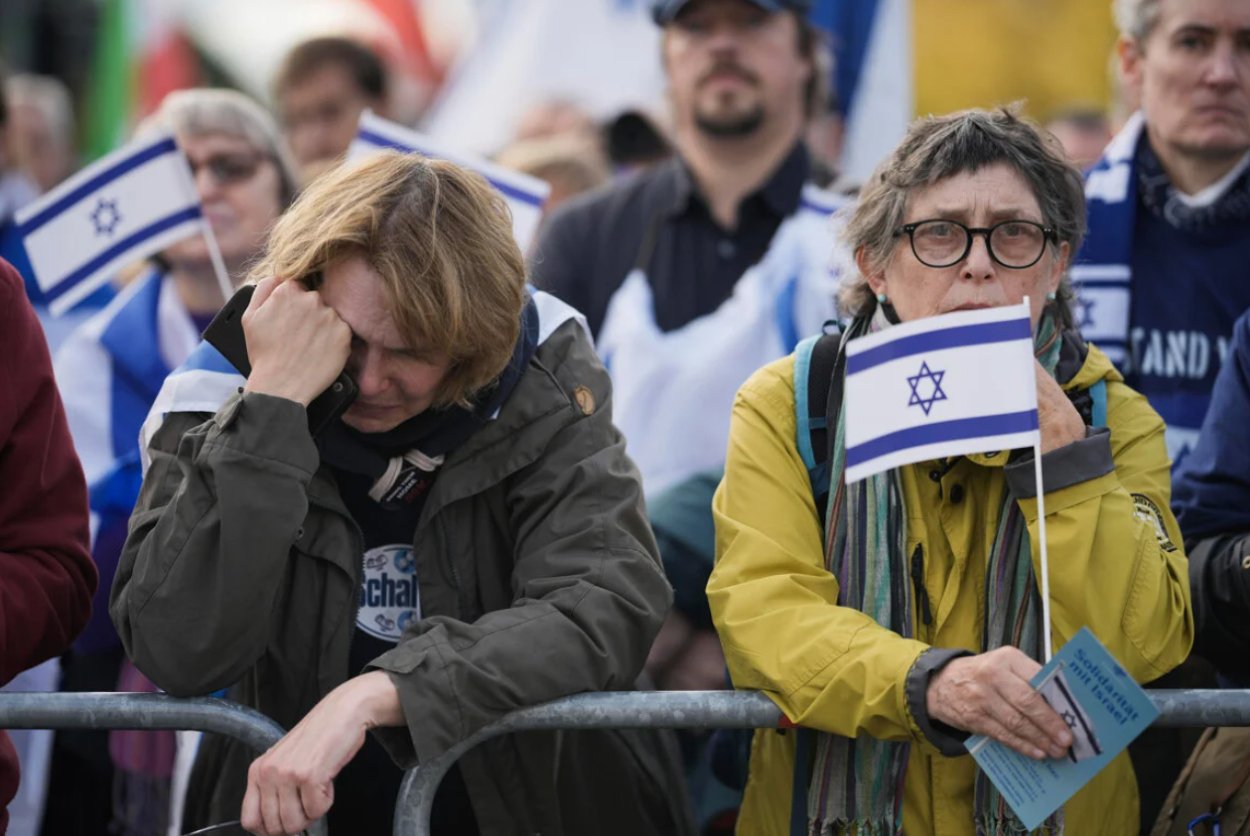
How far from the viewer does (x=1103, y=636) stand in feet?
9.93

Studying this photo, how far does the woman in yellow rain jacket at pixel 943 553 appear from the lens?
300 cm

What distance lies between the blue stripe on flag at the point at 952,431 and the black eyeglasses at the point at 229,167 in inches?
130

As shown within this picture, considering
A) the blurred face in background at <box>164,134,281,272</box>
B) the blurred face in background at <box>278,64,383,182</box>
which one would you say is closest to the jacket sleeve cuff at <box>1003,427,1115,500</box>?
the blurred face in background at <box>164,134,281,272</box>

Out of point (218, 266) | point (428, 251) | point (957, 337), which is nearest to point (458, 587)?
point (428, 251)

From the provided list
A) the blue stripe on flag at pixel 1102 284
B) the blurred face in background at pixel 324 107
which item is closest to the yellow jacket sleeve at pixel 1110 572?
the blue stripe on flag at pixel 1102 284

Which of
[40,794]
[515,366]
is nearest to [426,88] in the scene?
[40,794]

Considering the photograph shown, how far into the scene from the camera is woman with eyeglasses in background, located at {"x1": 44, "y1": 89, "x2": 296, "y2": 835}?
452 cm

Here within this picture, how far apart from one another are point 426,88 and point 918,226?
10.8 m

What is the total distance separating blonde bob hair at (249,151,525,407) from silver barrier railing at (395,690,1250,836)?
0.59 meters

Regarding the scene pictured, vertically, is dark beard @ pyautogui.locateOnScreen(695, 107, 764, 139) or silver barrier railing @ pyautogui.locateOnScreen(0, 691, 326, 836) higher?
dark beard @ pyautogui.locateOnScreen(695, 107, 764, 139)

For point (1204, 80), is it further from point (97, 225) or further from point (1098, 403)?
point (97, 225)

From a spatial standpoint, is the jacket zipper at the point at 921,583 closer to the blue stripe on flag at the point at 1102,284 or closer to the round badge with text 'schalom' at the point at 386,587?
the round badge with text 'schalom' at the point at 386,587

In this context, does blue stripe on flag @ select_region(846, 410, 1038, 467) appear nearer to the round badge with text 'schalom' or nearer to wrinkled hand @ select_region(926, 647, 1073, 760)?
wrinkled hand @ select_region(926, 647, 1073, 760)

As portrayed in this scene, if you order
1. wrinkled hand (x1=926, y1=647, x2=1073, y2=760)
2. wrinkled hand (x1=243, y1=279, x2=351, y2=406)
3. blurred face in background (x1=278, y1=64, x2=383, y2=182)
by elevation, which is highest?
blurred face in background (x1=278, y1=64, x2=383, y2=182)
